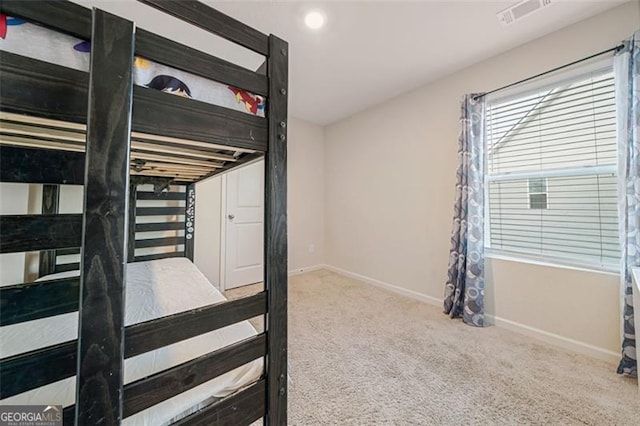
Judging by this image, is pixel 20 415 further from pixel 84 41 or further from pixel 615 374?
pixel 615 374

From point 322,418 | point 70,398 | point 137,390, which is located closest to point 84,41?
point 137,390

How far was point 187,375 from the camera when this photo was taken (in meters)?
0.68

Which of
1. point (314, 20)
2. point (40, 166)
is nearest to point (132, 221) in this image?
point (40, 166)

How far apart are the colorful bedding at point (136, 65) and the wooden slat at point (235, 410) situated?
35.6 inches

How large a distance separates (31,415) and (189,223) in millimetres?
2163

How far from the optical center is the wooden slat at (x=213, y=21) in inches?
26.4

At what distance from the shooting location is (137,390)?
0.60m

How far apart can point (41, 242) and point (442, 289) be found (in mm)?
2772

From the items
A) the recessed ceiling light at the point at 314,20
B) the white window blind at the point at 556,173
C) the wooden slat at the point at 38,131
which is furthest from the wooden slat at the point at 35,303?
the white window blind at the point at 556,173

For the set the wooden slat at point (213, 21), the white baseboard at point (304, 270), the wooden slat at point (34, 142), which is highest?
the wooden slat at point (213, 21)

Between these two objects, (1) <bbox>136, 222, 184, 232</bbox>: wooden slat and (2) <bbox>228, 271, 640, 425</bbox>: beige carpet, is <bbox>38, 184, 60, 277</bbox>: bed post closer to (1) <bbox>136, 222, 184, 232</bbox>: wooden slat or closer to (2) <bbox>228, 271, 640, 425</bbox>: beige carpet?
(1) <bbox>136, 222, 184, 232</bbox>: wooden slat

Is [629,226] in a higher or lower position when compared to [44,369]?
higher

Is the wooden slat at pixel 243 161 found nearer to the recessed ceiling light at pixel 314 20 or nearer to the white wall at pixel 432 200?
the recessed ceiling light at pixel 314 20

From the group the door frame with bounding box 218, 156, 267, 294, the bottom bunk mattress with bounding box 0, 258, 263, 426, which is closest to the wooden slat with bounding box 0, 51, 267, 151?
the bottom bunk mattress with bounding box 0, 258, 263, 426
